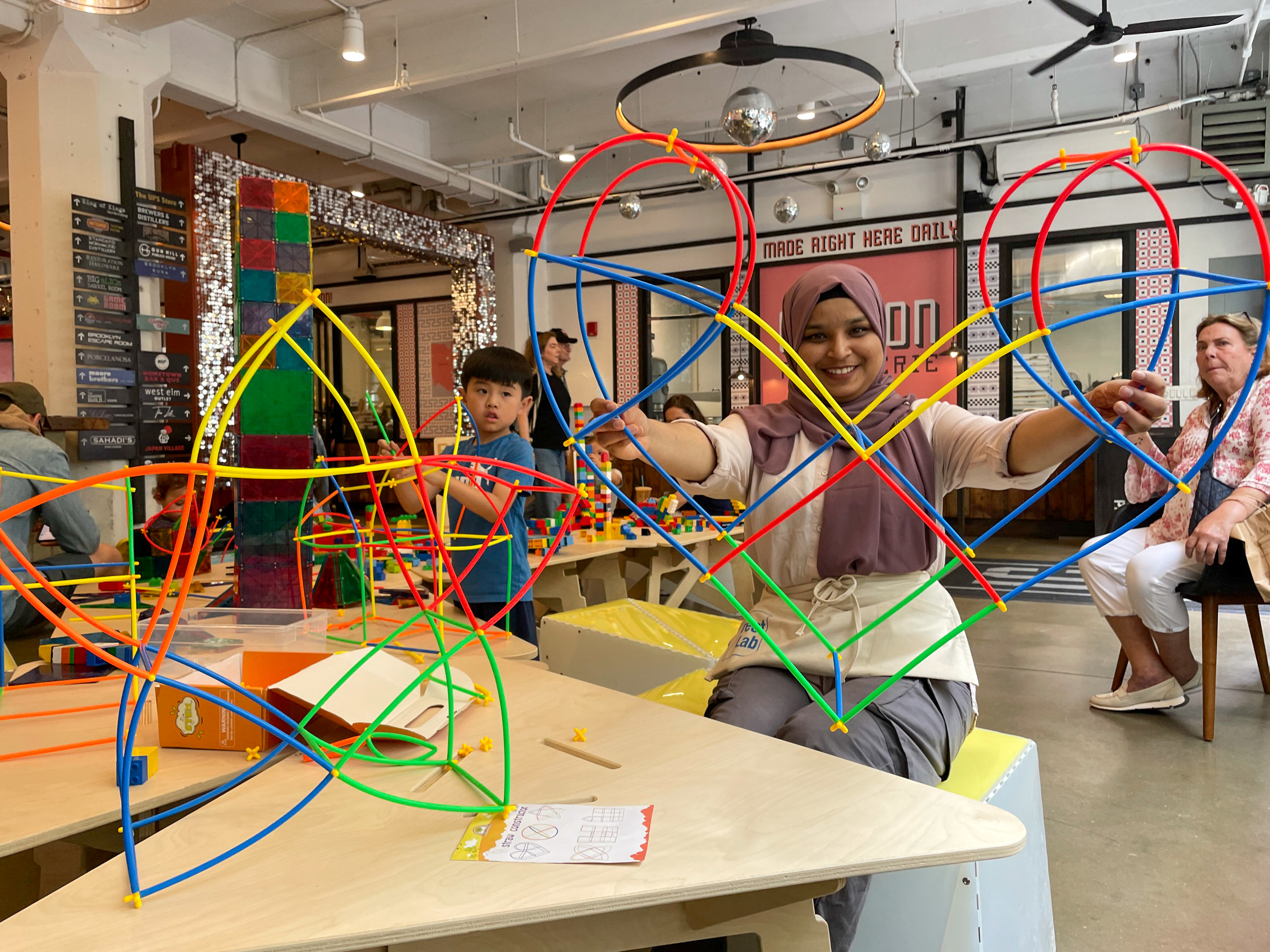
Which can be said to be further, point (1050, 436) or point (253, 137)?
point (253, 137)

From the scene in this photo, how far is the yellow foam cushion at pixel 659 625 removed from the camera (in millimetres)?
2736

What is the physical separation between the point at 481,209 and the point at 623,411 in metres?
8.87

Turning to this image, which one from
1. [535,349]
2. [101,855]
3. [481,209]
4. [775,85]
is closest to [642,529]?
[101,855]

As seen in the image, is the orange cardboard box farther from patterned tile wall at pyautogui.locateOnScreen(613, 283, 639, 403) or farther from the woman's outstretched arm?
patterned tile wall at pyautogui.locateOnScreen(613, 283, 639, 403)

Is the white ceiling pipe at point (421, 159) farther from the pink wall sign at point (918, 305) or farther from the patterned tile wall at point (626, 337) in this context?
the pink wall sign at point (918, 305)

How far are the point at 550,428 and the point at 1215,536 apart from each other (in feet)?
13.0

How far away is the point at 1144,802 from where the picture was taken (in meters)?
2.56

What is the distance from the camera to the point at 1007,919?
59.1 inches

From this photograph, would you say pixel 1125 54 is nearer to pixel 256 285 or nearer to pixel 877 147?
pixel 877 147

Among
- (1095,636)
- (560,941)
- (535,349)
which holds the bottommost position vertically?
(1095,636)

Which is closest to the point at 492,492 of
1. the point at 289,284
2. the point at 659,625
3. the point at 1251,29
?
the point at 659,625

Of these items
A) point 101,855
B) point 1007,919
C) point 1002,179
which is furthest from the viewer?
point 1002,179

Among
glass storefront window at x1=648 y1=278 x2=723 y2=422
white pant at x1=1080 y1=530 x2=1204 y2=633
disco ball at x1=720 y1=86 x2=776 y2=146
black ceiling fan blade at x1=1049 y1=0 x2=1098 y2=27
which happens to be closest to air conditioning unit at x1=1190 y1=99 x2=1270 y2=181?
black ceiling fan blade at x1=1049 y1=0 x2=1098 y2=27

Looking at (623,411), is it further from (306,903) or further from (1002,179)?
(1002,179)
